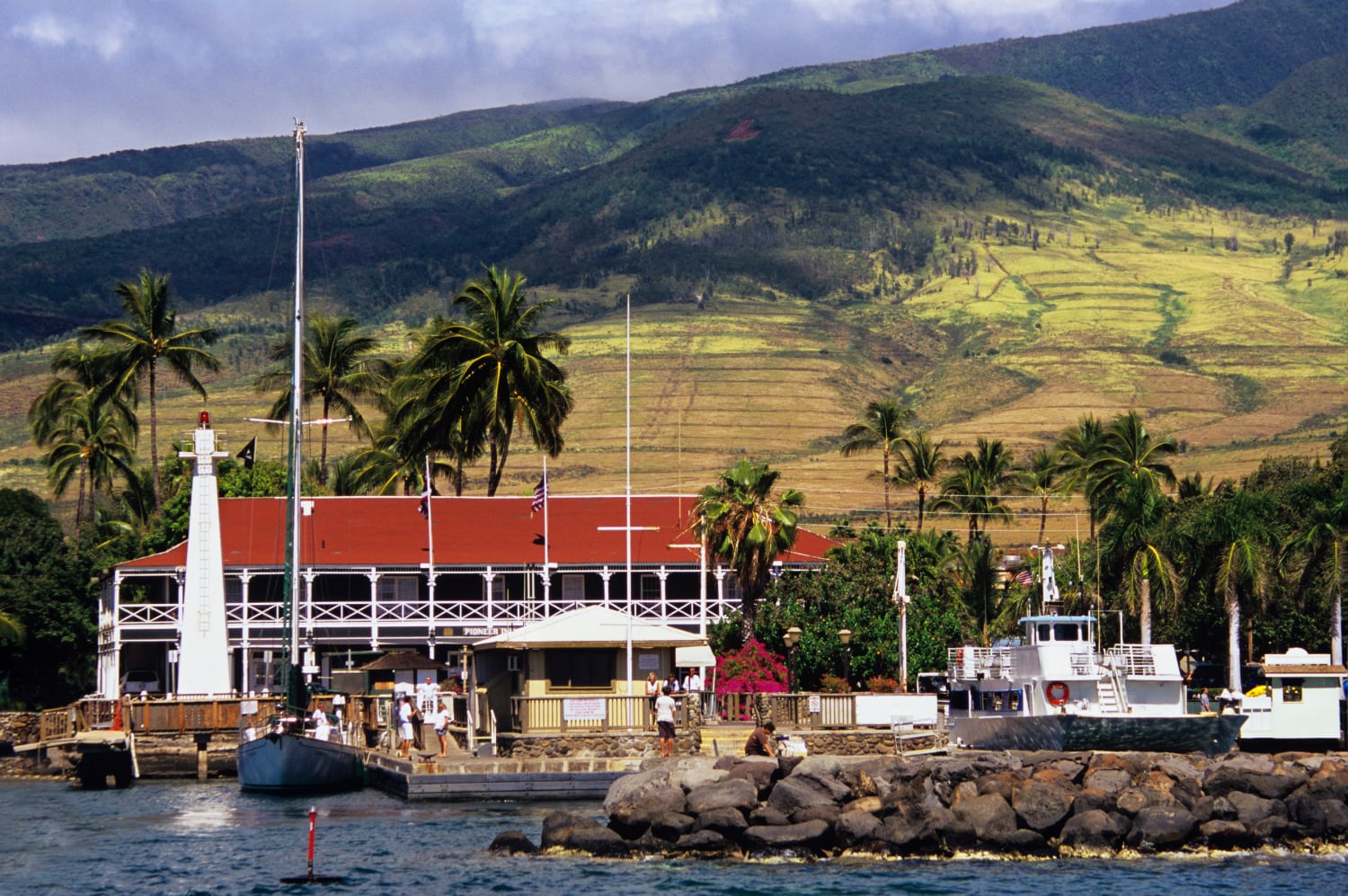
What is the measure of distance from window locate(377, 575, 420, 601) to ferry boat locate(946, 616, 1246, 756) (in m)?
23.3

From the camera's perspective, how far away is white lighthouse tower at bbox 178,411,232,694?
4316 cm

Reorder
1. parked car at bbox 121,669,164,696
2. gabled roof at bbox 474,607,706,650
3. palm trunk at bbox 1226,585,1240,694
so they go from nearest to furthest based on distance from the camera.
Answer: gabled roof at bbox 474,607,706,650 → palm trunk at bbox 1226,585,1240,694 → parked car at bbox 121,669,164,696

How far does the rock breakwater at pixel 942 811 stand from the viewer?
1197 inches

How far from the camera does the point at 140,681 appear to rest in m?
62.8

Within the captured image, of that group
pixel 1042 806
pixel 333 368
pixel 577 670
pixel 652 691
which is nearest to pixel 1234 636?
pixel 652 691

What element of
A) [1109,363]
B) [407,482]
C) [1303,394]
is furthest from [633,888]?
[1109,363]

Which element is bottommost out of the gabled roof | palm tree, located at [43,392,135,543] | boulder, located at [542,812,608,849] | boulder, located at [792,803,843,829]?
boulder, located at [542,812,608,849]

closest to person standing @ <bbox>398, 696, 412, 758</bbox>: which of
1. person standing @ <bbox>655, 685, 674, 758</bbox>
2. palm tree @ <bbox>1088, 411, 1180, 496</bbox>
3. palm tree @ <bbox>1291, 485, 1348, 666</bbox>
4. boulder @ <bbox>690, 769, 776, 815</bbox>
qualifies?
person standing @ <bbox>655, 685, 674, 758</bbox>

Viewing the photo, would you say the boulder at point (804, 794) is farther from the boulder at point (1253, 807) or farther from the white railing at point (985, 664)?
the white railing at point (985, 664)

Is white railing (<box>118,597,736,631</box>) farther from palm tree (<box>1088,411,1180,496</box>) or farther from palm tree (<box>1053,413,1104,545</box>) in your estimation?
palm tree (<box>1053,413,1104,545</box>)

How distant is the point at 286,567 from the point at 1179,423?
13396 cm

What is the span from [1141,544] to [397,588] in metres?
24.8

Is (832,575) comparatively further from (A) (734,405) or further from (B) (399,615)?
(A) (734,405)

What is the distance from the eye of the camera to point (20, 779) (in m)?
49.2
